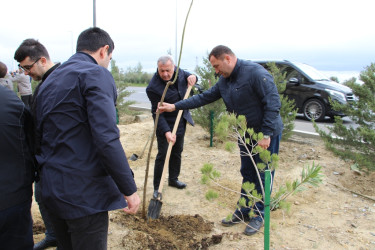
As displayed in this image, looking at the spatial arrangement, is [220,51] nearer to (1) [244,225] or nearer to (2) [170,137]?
(2) [170,137]

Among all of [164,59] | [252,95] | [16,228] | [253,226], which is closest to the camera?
[16,228]

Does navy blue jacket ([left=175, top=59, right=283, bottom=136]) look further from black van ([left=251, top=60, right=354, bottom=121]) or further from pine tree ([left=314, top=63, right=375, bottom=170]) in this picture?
black van ([left=251, top=60, right=354, bottom=121])

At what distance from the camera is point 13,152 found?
166 cm

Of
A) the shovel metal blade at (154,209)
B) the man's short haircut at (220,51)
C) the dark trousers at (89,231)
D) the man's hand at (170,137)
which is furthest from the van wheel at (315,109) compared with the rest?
the dark trousers at (89,231)

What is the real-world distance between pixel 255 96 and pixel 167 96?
117cm

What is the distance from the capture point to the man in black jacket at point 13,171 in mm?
1629

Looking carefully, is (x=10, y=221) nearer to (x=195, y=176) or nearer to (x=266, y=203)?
(x=266, y=203)

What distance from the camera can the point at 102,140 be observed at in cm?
144

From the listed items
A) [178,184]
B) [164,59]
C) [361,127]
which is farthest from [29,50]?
[361,127]

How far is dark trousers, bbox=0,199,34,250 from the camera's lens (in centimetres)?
169

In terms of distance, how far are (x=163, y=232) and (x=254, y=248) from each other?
0.85 meters

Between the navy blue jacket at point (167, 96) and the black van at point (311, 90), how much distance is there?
5.88 meters

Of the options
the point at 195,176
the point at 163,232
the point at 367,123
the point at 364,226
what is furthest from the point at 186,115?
the point at 367,123

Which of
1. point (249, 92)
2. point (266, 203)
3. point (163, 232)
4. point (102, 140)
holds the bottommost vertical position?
point (163, 232)
